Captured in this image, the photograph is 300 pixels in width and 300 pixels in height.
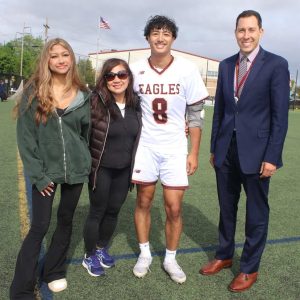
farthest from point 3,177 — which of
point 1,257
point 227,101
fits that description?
point 227,101

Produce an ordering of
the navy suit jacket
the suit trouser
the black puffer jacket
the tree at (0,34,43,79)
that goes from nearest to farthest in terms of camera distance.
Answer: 1. the navy suit jacket
2. the black puffer jacket
3. the suit trouser
4. the tree at (0,34,43,79)

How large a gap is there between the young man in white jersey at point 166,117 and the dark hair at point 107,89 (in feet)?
0.36

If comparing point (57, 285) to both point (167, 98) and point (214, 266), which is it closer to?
point (214, 266)

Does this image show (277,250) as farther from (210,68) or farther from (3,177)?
(210,68)

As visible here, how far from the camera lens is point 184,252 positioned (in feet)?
13.7

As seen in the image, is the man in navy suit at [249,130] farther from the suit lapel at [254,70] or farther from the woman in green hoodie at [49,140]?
the woman in green hoodie at [49,140]

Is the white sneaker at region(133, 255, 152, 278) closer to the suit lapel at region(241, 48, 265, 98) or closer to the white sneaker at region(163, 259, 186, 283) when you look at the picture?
the white sneaker at region(163, 259, 186, 283)

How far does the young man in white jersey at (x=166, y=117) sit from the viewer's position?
3.39 m

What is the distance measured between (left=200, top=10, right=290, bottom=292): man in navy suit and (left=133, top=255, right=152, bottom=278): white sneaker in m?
0.51

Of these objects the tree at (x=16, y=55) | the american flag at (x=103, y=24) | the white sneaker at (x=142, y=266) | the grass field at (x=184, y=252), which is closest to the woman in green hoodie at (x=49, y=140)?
the grass field at (x=184, y=252)

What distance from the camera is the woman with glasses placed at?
10.8ft

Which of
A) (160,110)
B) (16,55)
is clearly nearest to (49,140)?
(160,110)

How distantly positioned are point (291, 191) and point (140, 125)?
174 inches

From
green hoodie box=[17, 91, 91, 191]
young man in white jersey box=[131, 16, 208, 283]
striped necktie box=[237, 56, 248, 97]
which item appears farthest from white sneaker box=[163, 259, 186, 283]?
striped necktie box=[237, 56, 248, 97]
